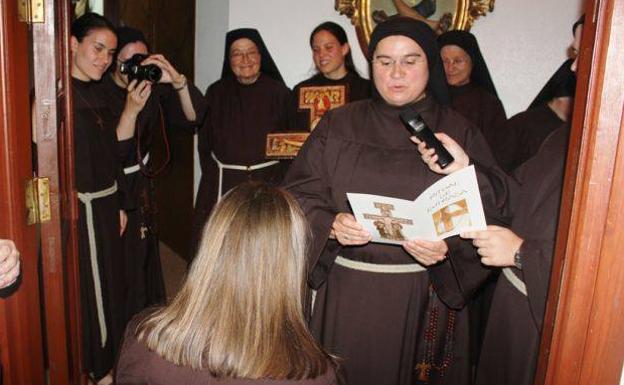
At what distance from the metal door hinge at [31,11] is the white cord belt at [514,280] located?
1.66 meters

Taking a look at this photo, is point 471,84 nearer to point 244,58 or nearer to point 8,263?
point 244,58

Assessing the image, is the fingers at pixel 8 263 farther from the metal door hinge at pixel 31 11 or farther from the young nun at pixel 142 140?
the young nun at pixel 142 140

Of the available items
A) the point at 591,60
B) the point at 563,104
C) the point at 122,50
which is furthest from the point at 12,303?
the point at 563,104

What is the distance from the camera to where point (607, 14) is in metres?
1.05

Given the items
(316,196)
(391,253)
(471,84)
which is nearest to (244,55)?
(471,84)

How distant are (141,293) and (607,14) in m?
2.97

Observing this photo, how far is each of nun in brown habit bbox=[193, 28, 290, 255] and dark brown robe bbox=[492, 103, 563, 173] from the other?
1550 millimetres

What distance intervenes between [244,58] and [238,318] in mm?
3202

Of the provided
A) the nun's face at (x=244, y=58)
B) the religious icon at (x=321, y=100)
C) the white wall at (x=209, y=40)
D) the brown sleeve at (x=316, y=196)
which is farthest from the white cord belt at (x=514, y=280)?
the white wall at (x=209, y=40)

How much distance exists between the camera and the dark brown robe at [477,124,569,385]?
69.5 inches

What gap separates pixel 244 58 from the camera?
14.1 feet

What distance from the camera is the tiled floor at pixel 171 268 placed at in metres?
4.93

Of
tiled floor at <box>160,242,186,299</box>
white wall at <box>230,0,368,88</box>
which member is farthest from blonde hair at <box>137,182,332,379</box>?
white wall at <box>230,0,368,88</box>

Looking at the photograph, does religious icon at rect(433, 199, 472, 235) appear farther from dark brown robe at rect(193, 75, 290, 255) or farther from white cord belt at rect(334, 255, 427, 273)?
dark brown robe at rect(193, 75, 290, 255)
